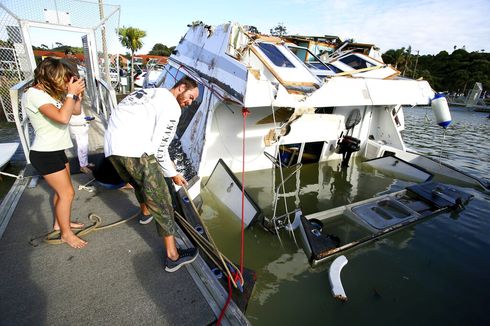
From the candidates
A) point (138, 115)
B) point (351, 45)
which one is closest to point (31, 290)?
point (138, 115)

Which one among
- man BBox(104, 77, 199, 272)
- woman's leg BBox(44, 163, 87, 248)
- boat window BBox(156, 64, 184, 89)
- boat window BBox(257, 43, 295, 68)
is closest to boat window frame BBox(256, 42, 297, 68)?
boat window BBox(257, 43, 295, 68)

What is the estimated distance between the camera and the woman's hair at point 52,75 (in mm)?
2238

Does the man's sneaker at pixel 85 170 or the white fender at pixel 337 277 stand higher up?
the man's sneaker at pixel 85 170

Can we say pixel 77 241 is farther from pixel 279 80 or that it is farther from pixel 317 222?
pixel 279 80

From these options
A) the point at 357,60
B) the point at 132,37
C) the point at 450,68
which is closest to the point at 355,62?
the point at 357,60

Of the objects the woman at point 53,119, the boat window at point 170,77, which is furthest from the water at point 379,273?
the boat window at point 170,77

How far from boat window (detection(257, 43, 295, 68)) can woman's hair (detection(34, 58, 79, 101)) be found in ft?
12.7

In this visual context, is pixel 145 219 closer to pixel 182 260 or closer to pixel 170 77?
pixel 182 260

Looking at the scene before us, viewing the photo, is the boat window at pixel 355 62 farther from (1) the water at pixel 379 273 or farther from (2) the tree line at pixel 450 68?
(2) the tree line at pixel 450 68

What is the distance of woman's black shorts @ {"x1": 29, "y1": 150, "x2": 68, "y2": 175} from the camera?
90.3 inches

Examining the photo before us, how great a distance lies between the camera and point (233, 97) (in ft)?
14.7

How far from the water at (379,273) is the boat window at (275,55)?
290 centimetres

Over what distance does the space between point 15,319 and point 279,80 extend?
455 centimetres

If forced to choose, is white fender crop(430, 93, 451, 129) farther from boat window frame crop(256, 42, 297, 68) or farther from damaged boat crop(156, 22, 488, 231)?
boat window frame crop(256, 42, 297, 68)
